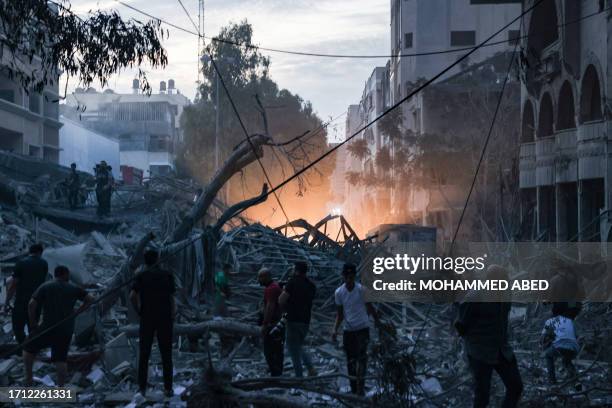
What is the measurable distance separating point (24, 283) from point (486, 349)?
20.7ft

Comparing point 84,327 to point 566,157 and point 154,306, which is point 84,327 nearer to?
point 154,306

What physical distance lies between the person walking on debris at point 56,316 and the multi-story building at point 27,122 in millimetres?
32643

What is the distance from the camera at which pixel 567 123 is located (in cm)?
2642

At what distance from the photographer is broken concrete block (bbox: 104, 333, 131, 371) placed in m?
11.2

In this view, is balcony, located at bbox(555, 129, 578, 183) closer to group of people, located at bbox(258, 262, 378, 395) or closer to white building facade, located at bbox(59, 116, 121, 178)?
group of people, located at bbox(258, 262, 378, 395)

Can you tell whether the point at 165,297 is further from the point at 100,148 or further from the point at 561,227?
the point at 100,148

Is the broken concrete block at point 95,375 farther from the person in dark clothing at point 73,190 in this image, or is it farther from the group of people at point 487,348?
the person in dark clothing at point 73,190

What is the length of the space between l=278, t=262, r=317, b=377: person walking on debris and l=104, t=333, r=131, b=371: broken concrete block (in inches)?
99.8

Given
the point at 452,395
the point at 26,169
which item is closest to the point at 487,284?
the point at 452,395

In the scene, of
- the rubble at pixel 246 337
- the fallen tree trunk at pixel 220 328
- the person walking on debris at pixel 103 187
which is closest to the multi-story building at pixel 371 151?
the person walking on debris at pixel 103 187

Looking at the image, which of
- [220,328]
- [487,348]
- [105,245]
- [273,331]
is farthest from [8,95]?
[487,348]

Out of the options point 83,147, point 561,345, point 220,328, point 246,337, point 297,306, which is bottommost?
point 246,337

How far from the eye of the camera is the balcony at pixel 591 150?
22.1 m

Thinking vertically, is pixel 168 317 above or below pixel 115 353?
above
